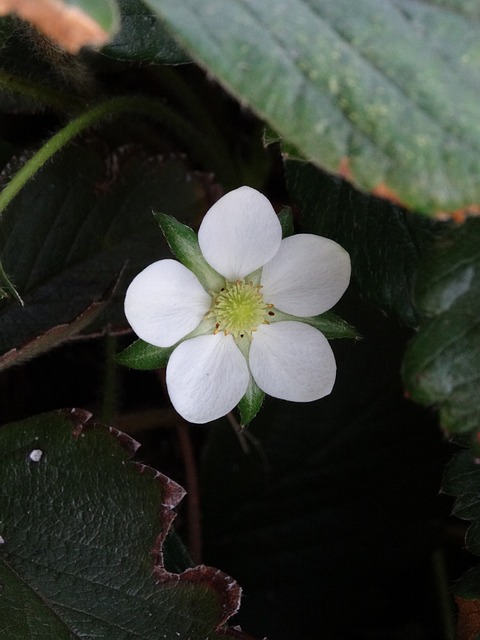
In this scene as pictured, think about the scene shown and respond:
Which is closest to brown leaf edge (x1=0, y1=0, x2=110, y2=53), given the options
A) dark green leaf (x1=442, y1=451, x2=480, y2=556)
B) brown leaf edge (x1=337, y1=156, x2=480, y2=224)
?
brown leaf edge (x1=337, y1=156, x2=480, y2=224)

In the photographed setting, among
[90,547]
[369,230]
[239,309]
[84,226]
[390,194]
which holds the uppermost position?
[390,194]

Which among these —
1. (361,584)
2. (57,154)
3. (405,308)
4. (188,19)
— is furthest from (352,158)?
(361,584)

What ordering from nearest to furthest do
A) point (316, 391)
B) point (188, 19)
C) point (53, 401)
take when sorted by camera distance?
point (188, 19) < point (316, 391) < point (53, 401)

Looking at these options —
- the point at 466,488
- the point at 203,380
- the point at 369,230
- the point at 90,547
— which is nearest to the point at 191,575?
the point at 90,547

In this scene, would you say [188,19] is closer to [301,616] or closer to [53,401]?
[53,401]

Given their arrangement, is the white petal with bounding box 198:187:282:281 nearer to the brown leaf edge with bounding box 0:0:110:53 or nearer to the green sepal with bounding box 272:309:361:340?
the green sepal with bounding box 272:309:361:340

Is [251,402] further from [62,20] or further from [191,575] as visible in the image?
[62,20]
